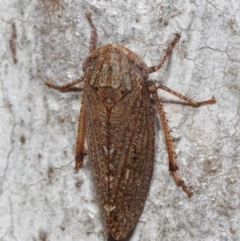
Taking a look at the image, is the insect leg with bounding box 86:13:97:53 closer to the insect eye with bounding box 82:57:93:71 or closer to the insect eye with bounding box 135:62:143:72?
the insect eye with bounding box 82:57:93:71

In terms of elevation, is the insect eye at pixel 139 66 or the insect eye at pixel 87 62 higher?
the insect eye at pixel 139 66

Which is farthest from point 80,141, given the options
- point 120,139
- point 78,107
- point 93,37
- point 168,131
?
point 93,37

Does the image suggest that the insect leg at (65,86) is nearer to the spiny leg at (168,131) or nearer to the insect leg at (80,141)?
the insect leg at (80,141)

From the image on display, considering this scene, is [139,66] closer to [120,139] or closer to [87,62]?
[87,62]

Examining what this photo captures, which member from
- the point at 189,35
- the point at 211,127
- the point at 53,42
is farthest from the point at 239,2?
the point at 53,42

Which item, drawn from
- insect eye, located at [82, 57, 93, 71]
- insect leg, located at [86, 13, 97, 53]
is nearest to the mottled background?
insect leg, located at [86, 13, 97, 53]

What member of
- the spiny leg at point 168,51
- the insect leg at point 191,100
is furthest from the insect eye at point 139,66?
the insect leg at point 191,100
